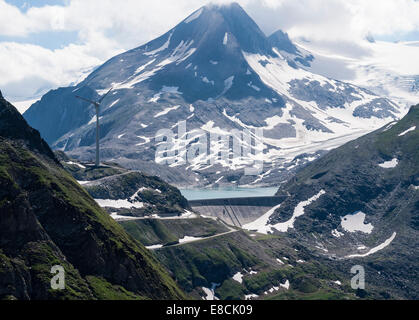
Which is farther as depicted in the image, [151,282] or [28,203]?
[151,282]

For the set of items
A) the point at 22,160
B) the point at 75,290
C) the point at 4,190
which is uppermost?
the point at 22,160
